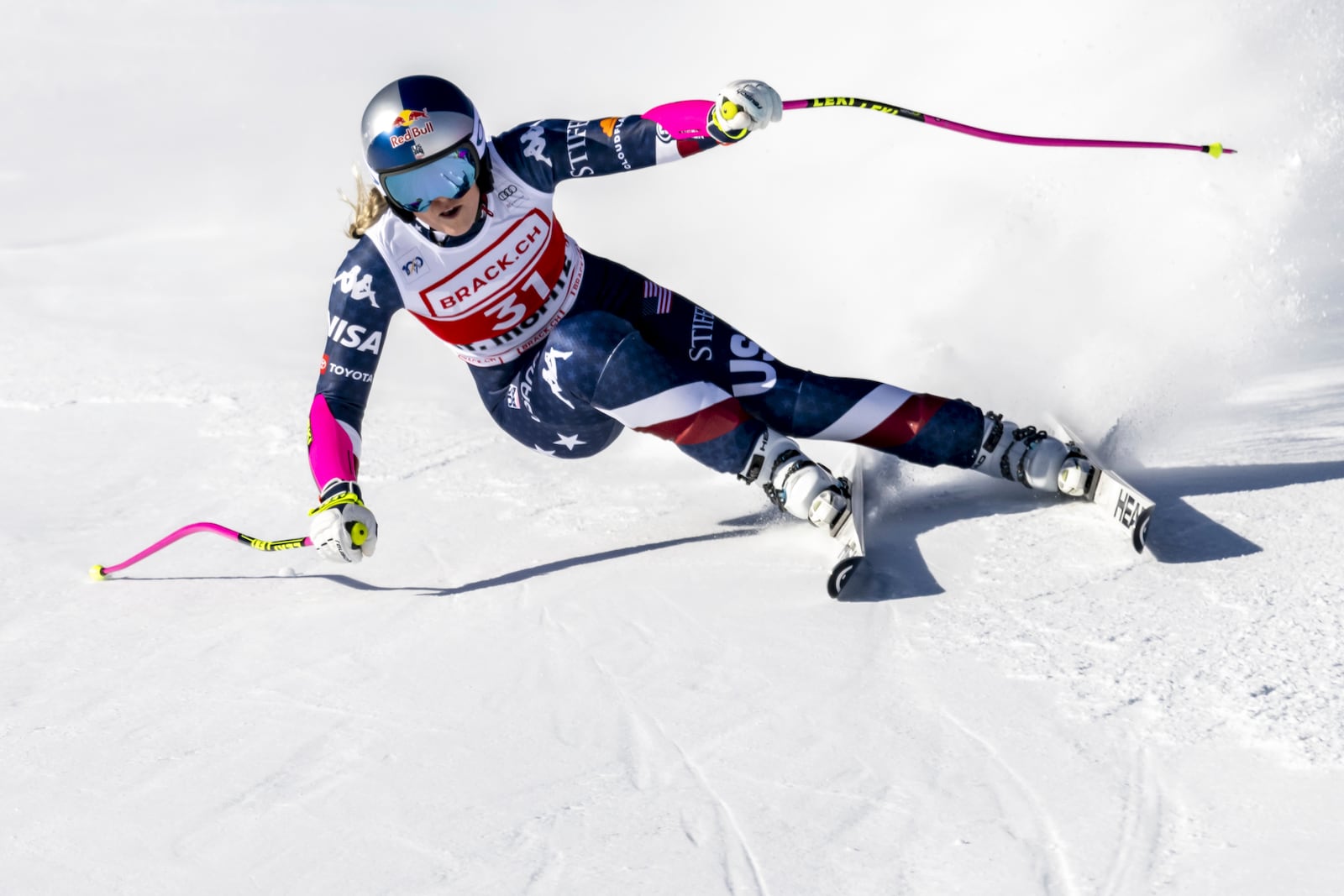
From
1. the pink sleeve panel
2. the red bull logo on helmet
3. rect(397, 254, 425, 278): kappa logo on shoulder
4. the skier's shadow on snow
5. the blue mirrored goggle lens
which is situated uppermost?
the red bull logo on helmet

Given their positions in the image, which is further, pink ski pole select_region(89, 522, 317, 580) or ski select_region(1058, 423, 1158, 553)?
pink ski pole select_region(89, 522, 317, 580)

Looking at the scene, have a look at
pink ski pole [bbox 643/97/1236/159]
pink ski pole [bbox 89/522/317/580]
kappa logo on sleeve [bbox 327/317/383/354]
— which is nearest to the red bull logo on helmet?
kappa logo on sleeve [bbox 327/317/383/354]

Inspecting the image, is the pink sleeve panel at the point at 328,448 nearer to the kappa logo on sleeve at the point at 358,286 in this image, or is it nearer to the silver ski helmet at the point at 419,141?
the kappa logo on sleeve at the point at 358,286

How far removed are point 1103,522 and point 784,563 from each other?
900 millimetres

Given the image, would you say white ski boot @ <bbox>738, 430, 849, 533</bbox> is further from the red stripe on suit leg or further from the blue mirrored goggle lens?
the blue mirrored goggle lens

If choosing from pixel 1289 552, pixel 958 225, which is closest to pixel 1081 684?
pixel 1289 552

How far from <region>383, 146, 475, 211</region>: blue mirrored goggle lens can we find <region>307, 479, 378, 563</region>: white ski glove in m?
0.82

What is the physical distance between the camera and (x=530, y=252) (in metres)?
3.97

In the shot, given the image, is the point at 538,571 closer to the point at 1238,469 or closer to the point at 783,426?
the point at 783,426

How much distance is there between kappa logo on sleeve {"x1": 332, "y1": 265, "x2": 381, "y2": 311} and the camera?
377 cm

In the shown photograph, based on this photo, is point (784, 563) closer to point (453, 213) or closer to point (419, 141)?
point (453, 213)

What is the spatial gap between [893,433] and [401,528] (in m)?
1.69

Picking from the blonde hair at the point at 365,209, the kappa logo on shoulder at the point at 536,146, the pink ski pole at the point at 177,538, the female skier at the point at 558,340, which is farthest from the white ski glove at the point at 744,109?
the pink ski pole at the point at 177,538

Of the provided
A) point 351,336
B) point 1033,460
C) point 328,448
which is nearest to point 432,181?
point 351,336
